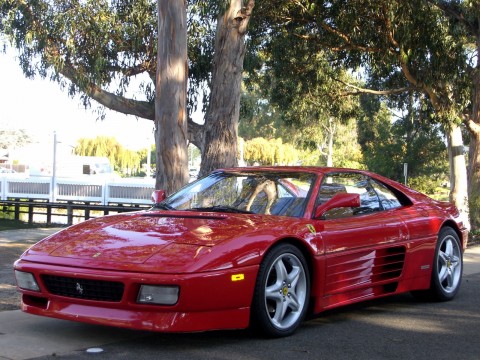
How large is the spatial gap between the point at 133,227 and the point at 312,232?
139 cm

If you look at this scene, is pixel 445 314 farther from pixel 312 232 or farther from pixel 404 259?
pixel 312 232

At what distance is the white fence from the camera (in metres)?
22.8

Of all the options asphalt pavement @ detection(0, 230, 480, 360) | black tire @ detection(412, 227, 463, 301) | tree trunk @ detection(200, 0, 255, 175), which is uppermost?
tree trunk @ detection(200, 0, 255, 175)

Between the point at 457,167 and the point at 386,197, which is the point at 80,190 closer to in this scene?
the point at 457,167

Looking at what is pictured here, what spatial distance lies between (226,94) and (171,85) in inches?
39.2

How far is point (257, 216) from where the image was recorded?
5.41 metres

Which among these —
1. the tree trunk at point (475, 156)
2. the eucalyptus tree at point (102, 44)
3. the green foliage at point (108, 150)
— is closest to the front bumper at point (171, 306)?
the eucalyptus tree at point (102, 44)

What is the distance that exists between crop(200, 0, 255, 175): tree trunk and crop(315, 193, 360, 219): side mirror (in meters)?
5.39

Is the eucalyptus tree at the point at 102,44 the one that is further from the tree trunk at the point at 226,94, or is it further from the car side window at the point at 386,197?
the car side window at the point at 386,197

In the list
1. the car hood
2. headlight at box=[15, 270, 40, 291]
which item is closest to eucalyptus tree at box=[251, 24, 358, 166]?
the car hood

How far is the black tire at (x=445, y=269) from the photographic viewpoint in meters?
6.69

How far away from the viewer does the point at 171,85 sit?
10336mm

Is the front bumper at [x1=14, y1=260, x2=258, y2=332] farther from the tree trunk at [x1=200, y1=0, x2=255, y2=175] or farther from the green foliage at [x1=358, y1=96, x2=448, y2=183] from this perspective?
the green foliage at [x1=358, y1=96, x2=448, y2=183]

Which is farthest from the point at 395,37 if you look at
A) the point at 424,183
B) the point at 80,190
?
the point at 424,183
